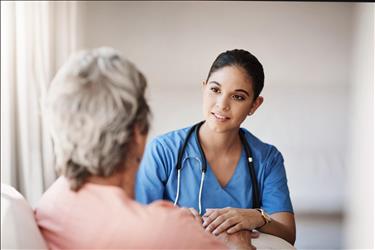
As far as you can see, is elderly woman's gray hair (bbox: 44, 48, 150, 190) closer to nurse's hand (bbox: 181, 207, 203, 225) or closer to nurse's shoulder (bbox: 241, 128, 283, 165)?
nurse's hand (bbox: 181, 207, 203, 225)

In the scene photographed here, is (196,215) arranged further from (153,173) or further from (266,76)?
(266,76)

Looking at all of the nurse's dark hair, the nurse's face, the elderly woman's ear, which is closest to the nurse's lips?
the nurse's face

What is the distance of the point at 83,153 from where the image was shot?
1.19 m

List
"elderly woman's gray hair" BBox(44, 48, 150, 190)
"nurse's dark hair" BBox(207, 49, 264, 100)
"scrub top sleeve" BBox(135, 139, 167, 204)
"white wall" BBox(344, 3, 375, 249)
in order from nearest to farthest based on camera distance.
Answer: "elderly woman's gray hair" BBox(44, 48, 150, 190), "scrub top sleeve" BBox(135, 139, 167, 204), "nurse's dark hair" BBox(207, 49, 264, 100), "white wall" BBox(344, 3, 375, 249)

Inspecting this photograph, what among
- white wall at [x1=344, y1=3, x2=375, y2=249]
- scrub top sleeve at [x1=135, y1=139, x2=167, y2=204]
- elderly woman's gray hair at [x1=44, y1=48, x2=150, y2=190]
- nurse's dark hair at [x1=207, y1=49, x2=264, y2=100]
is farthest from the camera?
white wall at [x1=344, y1=3, x2=375, y2=249]

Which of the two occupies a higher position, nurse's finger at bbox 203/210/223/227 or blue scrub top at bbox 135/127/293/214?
blue scrub top at bbox 135/127/293/214

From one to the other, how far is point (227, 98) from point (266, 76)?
0.52 ft

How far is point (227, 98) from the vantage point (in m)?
1.53

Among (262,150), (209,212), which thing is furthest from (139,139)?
(262,150)

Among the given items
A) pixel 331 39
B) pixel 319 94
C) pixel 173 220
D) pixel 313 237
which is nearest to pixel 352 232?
pixel 313 237

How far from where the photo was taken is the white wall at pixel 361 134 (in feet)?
5.54

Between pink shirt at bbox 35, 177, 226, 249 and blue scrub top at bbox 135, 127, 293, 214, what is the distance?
11.2 inches

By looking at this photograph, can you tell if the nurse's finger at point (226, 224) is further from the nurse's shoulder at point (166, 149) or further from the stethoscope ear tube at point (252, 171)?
the nurse's shoulder at point (166, 149)

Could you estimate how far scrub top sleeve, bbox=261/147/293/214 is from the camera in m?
1.60
